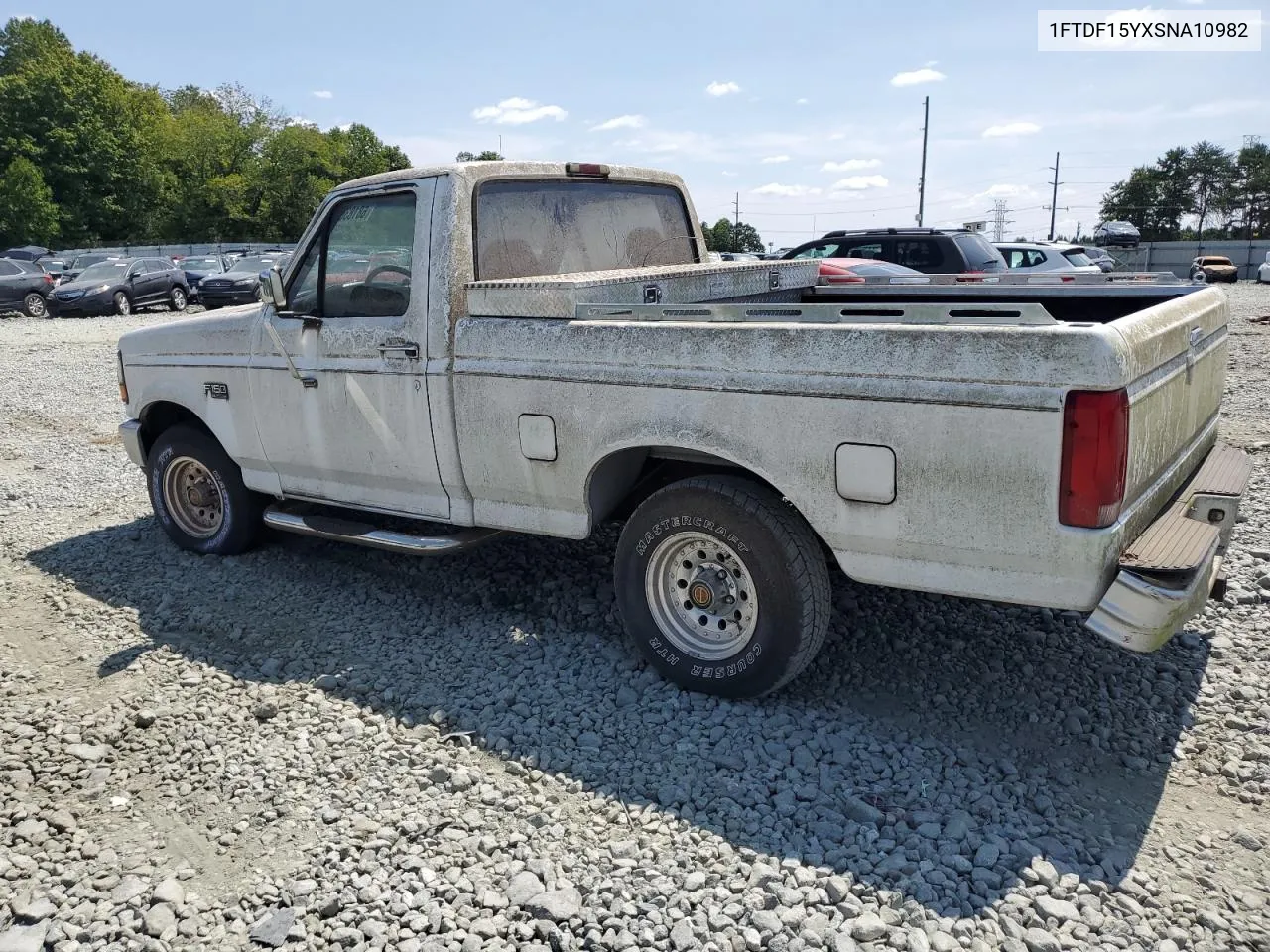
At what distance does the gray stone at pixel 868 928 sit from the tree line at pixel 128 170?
61.7 m

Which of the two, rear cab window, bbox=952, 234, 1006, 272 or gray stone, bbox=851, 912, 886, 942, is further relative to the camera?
rear cab window, bbox=952, 234, 1006, 272

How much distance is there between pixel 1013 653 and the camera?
4582mm

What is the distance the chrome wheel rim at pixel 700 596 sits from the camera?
4.11 meters

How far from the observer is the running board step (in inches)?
190

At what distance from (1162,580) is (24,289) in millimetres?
27578

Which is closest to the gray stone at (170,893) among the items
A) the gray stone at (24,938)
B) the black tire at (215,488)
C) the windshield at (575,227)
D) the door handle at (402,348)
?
the gray stone at (24,938)

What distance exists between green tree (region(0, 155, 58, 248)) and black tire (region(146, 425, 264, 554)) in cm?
5774

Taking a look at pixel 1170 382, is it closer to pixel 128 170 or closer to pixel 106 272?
pixel 106 272

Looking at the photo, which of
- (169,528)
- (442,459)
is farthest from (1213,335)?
(169,528)

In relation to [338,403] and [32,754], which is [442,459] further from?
[32,754]

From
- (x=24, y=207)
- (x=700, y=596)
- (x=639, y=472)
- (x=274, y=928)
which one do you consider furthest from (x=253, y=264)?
(x=24, y=207)

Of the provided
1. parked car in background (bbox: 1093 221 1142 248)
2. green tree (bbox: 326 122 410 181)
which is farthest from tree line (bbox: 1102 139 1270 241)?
green tree (bbox: 326 122 410 181)

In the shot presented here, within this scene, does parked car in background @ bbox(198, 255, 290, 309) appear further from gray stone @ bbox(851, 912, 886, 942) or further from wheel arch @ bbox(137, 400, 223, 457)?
gray stone @ bbox(851, 912, 886, 942)

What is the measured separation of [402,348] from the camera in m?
4.75
